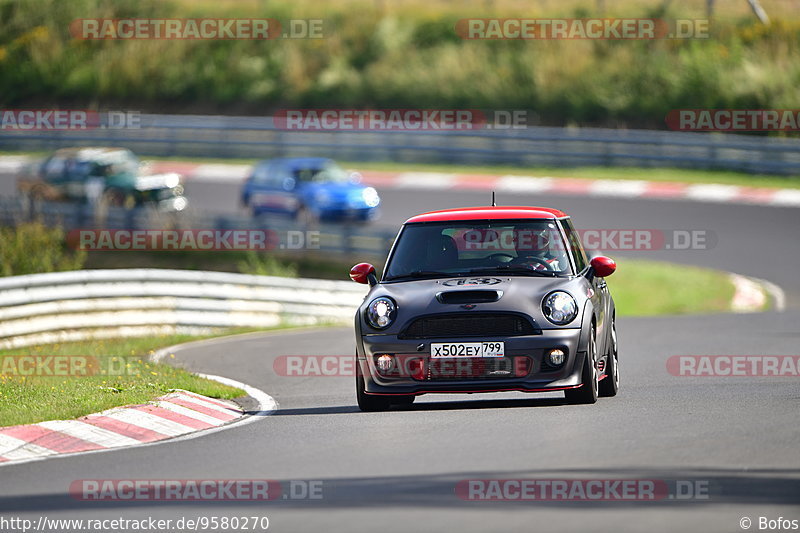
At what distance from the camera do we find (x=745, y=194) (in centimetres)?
3209

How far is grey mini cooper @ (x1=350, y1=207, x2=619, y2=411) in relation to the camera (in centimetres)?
1029

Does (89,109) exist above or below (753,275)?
above

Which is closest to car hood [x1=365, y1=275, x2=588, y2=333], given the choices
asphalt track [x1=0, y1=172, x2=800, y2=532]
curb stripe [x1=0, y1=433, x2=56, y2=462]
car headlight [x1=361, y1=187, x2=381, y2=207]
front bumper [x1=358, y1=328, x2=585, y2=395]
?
front bumper [x1=358, y1=328, x2=585, y2=395]

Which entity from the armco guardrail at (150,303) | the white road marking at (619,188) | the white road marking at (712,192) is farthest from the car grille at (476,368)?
the white road marking at (619,188)

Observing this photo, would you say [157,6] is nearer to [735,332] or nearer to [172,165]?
[172,165]

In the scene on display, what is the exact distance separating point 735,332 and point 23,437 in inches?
407

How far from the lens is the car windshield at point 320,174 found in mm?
31234

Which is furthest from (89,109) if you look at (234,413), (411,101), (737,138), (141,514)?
(141,514)

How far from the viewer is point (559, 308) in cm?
1038

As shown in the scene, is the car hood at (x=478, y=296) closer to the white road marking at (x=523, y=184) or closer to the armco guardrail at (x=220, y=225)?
the armco guardrail at (x=220, y=225)

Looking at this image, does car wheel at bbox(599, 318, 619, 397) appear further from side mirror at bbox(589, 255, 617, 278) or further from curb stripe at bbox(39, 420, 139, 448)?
curb stripe at bbox(39, 420, 139, 448)

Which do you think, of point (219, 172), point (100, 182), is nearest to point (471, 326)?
point (100, 182)

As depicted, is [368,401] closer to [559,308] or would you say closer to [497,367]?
[497,367]

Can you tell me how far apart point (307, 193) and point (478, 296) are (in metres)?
20.7
